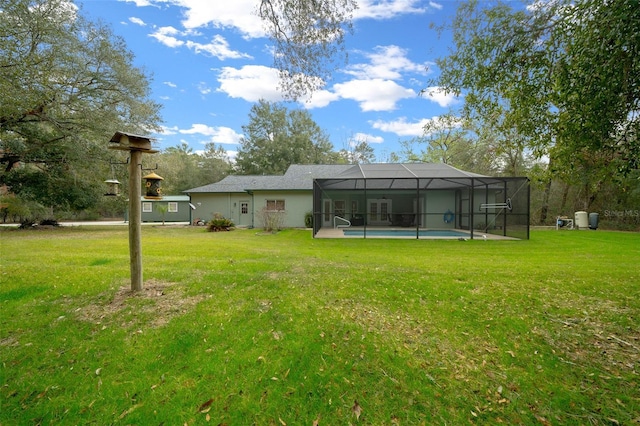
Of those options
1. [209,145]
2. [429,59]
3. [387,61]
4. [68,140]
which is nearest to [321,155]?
[209,145]

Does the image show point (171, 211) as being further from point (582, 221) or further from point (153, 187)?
point (582, 221)

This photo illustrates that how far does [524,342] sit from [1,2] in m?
12.8

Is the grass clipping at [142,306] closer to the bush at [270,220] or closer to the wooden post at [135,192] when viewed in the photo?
the wooden post at [135,192]

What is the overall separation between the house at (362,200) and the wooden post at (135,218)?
976 cm

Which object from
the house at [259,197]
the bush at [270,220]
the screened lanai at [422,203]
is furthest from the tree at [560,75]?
the house at [259,197]

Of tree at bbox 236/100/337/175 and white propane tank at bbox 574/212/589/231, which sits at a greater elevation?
tree at bbox 236/100/337/175

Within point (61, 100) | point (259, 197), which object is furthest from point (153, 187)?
point (259, 197)

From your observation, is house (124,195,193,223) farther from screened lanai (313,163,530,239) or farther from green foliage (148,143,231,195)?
screened lanai (313,163,530,239)

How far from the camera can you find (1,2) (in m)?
7.34

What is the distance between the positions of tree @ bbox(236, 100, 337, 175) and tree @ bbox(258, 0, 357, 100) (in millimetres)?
25027

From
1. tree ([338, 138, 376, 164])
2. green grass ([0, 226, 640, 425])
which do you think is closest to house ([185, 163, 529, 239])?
green grass ([0, 226, 640, 425])

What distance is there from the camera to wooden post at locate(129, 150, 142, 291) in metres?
3.81

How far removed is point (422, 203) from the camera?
17141mm

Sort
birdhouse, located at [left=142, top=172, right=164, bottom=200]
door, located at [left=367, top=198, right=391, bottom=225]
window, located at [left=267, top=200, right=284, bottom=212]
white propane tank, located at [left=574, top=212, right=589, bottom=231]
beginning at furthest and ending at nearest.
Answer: door, located at [left=367, top=198, right=391, bottom=225] < window, located at [left=267, top=200, right=284, bottom=212] < white propane tank, located at [left=574, top=212, right=589, bottom=231] < birdhouse, located at [left=142, top=172, right=164, bottom=200]
